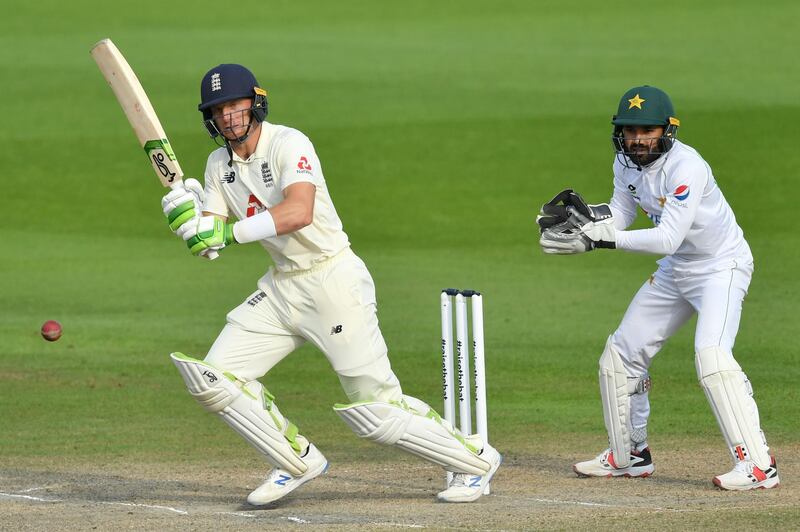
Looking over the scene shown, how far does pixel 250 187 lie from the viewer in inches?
266

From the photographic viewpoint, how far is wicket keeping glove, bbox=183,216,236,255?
638 cm

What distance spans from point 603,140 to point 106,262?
373 inches

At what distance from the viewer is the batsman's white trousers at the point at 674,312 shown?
23.6ft

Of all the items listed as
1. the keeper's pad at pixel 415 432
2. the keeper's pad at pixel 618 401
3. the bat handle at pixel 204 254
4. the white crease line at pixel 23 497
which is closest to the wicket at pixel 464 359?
the keeper's pad at pixel 415 432

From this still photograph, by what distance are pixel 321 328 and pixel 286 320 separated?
18 cm

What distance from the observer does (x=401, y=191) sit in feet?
71.9

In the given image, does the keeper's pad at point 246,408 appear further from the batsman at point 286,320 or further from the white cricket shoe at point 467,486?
the white cricket shoe at point 467,486

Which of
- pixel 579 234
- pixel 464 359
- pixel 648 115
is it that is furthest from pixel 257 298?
pixel 648 115

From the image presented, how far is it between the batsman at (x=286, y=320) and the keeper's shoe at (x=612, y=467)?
0.86m

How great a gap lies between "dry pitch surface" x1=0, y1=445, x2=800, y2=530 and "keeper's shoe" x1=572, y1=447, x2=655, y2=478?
0.22 feet

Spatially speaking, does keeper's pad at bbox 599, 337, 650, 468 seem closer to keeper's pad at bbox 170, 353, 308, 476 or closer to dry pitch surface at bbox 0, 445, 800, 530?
dry pitch surface at bbox 0, 445, 800, 530

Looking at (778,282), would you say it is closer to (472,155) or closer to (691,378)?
(691,378)

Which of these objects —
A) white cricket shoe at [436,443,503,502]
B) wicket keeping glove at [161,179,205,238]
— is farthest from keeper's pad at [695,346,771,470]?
wicket keeping glove at [161,179,205,238]

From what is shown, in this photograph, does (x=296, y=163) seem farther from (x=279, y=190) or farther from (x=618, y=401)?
(x=618, y=401)
